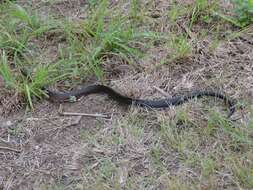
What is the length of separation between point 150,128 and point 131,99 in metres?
0.26

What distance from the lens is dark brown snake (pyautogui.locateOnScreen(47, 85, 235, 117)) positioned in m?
3.31

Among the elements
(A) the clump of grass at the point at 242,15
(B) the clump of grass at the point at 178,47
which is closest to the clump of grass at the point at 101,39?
(B) the clump of grass at the point at 178,47

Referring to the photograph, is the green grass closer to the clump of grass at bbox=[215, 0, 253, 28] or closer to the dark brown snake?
the dark brown snake

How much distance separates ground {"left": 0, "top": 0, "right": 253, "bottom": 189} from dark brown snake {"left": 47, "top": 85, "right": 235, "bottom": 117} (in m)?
0.04

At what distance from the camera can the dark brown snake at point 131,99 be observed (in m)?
3.31

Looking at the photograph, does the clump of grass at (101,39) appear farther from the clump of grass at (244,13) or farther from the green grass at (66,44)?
the clump of grass at (244,13)

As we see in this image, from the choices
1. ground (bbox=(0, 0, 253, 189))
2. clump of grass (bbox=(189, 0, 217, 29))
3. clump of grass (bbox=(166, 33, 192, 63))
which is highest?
clump of grass (bbox=(189, 0, 217, 29))

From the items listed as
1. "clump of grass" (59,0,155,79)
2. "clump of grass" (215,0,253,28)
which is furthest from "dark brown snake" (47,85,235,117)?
"clump of grass" (215,0,253,28)

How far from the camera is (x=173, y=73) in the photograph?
362 centimetres

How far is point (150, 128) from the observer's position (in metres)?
3.19

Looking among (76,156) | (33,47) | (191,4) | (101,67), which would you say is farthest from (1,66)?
(191,4)

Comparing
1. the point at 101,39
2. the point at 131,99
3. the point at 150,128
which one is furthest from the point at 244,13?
the point at 150,128

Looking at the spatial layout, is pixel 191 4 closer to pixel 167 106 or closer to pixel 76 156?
pixel 167 106

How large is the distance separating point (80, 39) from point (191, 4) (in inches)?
35.2
